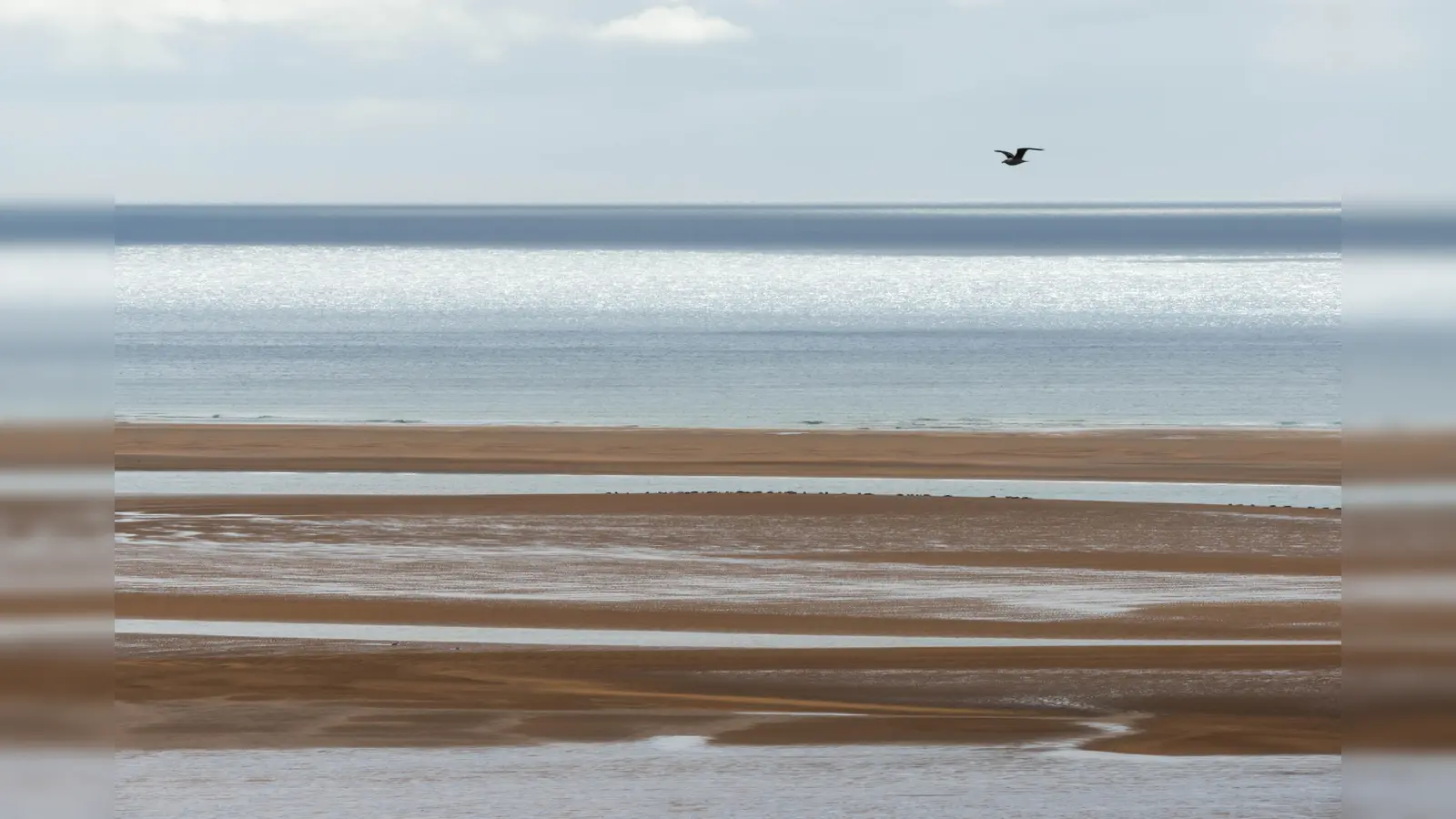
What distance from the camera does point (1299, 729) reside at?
12227 millimetres

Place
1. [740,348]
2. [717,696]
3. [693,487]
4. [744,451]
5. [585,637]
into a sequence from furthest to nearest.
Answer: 1. [740,348]
2. [744,451]
3. [693,487]
4. [585,637]
5. [717,696]

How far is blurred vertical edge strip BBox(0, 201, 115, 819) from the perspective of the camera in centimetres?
464

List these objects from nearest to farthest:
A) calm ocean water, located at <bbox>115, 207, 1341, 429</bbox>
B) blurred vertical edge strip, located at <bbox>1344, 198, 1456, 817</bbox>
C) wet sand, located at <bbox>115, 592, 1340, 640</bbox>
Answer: blurred vertical edge strip, located at <bbox>1344, 198, 1456, 817</bbox>
wet sand, located at <bbox>115, 592, 1340, 640</bbox>
calm ocean water, located at <bbox>115, 207, 1341, 429</bbox>

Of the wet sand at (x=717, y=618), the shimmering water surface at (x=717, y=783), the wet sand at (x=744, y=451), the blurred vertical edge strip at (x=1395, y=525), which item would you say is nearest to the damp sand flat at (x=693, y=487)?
the wet sand at (x=744, y=451)

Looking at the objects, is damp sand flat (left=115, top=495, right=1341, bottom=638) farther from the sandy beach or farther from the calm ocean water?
the calm ocean water

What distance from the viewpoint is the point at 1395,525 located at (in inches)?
155

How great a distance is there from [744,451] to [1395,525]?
26.7 metres

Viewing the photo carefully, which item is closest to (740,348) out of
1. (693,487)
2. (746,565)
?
(693,487)

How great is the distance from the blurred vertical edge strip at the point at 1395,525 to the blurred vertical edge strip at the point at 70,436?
280cm

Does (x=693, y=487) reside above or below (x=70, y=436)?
below

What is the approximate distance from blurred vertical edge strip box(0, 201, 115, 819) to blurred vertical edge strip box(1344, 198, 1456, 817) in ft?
9.20

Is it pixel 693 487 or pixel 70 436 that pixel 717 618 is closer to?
pixel 693 487

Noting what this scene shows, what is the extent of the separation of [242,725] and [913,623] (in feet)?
19.6

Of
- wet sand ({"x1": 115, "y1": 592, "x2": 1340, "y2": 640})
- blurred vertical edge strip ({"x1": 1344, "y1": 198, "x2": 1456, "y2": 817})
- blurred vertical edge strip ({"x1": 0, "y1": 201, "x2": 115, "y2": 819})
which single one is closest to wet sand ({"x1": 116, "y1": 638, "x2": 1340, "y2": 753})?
wet sand ({"x1": 115, "y1": 592, "x2": 1340, "y2": 640})
